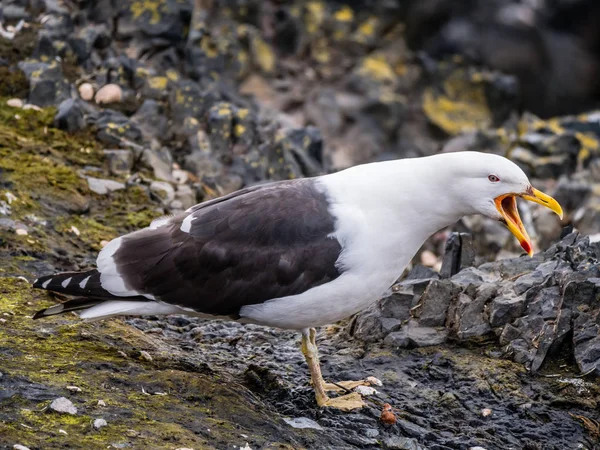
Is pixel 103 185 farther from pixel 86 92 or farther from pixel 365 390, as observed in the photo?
pixel 365 390

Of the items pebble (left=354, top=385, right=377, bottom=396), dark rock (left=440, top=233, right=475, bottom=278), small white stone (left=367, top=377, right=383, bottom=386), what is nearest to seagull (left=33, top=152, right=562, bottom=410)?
pebble (left=354, top=385, right=377, bottom=396)

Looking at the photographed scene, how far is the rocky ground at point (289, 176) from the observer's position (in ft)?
15.7

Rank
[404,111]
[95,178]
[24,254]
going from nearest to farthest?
[24,254] → [95,178] → [404,111]

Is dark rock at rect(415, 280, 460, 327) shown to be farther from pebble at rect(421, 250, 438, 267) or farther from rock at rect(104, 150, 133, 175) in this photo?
pebble at rect(421, 250, 438, 267)

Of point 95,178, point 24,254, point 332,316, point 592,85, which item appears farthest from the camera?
point 592,85

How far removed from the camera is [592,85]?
48.8ft

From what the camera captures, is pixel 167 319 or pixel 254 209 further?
pixel 167 319

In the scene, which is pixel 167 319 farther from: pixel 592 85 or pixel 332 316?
pixel 592 85

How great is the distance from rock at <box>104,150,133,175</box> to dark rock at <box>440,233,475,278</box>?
115 inches

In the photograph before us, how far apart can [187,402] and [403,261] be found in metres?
1.45

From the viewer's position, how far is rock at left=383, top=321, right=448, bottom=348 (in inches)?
224

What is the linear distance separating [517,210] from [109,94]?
16.6 ft

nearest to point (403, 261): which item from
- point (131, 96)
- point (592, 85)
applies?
point (131, 96)

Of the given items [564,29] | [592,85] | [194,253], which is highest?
[194,253]
